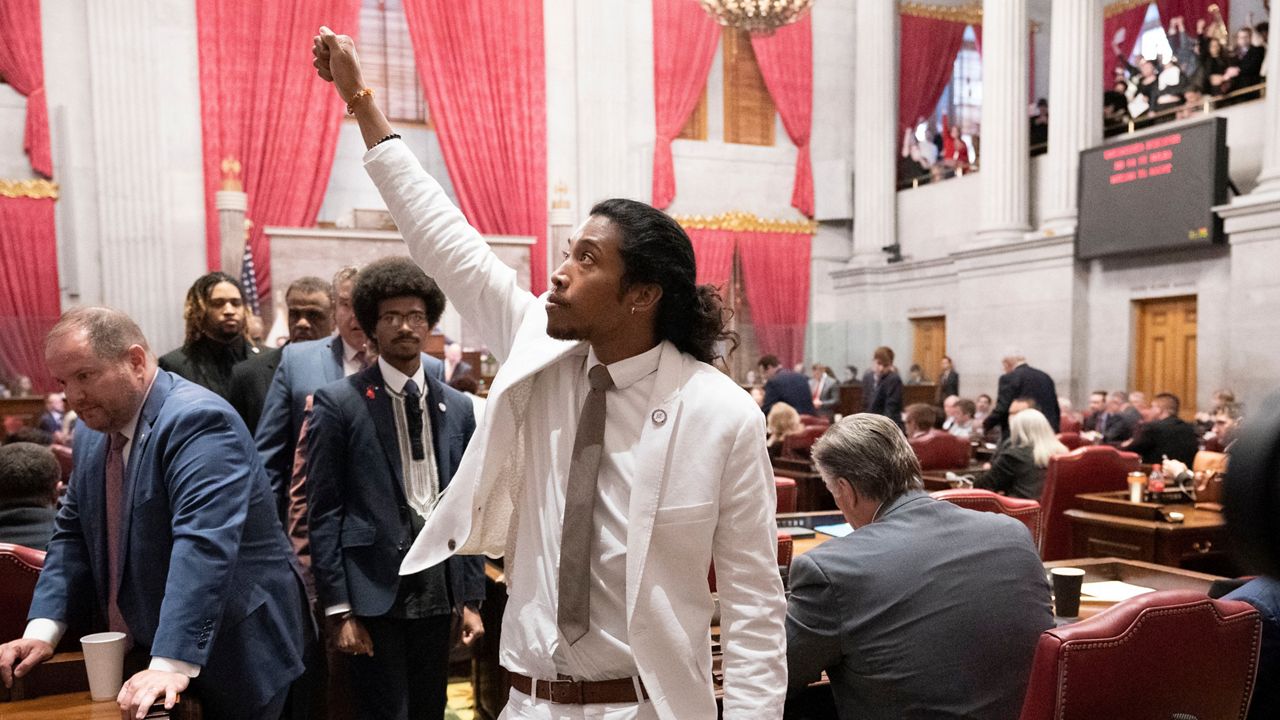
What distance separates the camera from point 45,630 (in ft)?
5.95

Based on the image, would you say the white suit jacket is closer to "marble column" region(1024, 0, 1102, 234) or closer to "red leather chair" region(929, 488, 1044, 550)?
"red leather chair" region(929, 488, 1044, 550)

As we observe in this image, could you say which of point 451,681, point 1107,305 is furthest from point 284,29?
point 1107,305

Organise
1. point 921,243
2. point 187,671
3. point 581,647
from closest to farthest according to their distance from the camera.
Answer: point 581,647, point 187,671, point 921,243

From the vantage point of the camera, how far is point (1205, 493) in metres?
4.22

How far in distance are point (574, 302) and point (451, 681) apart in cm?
316

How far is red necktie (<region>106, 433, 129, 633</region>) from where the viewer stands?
6.10ft

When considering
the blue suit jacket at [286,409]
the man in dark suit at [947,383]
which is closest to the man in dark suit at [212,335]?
the blue suit jacket at [286,409]

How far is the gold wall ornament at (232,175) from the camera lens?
10898 mm

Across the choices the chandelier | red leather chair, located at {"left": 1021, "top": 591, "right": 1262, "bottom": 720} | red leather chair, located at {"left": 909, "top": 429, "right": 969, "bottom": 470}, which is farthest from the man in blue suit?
the chandelier

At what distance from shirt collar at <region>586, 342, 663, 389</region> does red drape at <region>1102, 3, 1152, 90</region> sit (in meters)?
15.1

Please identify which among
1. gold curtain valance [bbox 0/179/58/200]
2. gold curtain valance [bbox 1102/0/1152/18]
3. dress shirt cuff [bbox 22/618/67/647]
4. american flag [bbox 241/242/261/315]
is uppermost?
gold curtain valance [bbox 1102/0/1152/18]

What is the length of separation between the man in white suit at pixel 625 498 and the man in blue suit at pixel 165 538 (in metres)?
0.53

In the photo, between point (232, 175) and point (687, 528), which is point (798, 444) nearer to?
point (687, 528)

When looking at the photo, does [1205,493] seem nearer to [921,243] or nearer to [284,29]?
[921,243]
